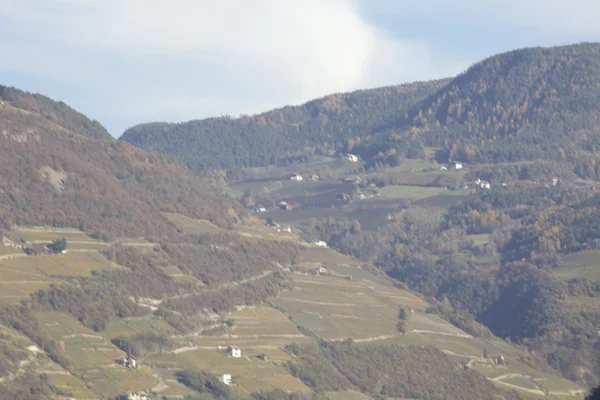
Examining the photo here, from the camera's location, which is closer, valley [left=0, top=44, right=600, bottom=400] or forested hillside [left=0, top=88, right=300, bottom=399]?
forested hillside [left=0, top=88, right=300, bottom=399]

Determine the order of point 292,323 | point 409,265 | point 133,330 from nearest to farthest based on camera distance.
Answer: point 133,330 → point 292,323 → point 409,265

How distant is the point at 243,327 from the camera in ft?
415

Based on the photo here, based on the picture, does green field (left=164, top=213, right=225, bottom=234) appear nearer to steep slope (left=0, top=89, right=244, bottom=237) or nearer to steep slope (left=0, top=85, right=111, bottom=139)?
steep slope (left=0, top=89, right=244, bottom=237)

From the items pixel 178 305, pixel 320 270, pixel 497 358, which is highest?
pixel 320 270

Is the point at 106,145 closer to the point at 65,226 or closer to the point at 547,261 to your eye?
the point at 65,226

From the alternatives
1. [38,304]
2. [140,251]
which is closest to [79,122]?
[140,251]

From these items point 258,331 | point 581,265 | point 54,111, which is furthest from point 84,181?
point 581,265

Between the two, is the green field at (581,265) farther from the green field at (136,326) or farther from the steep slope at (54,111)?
the green field at (136,326)

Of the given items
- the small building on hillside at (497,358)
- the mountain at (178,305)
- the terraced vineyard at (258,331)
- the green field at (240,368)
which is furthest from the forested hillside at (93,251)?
the small building on hillside at (497,358)

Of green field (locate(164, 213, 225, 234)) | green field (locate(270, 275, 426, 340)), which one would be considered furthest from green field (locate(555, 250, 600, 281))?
green field (locate(164, 213, 225, 234))

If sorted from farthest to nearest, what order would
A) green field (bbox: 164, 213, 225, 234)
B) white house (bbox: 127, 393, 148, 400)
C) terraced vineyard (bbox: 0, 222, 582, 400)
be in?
green field (bbox: 164, 213, 225, 234), terraced vineyard (bbox: 0, 222, 582, 400), white house (bbox: 127, 393, 148, 400)

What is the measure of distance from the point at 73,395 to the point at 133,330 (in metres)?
18.4

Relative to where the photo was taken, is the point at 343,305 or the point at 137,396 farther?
the point at 343,305

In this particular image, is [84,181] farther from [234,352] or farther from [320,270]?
[234,352]
